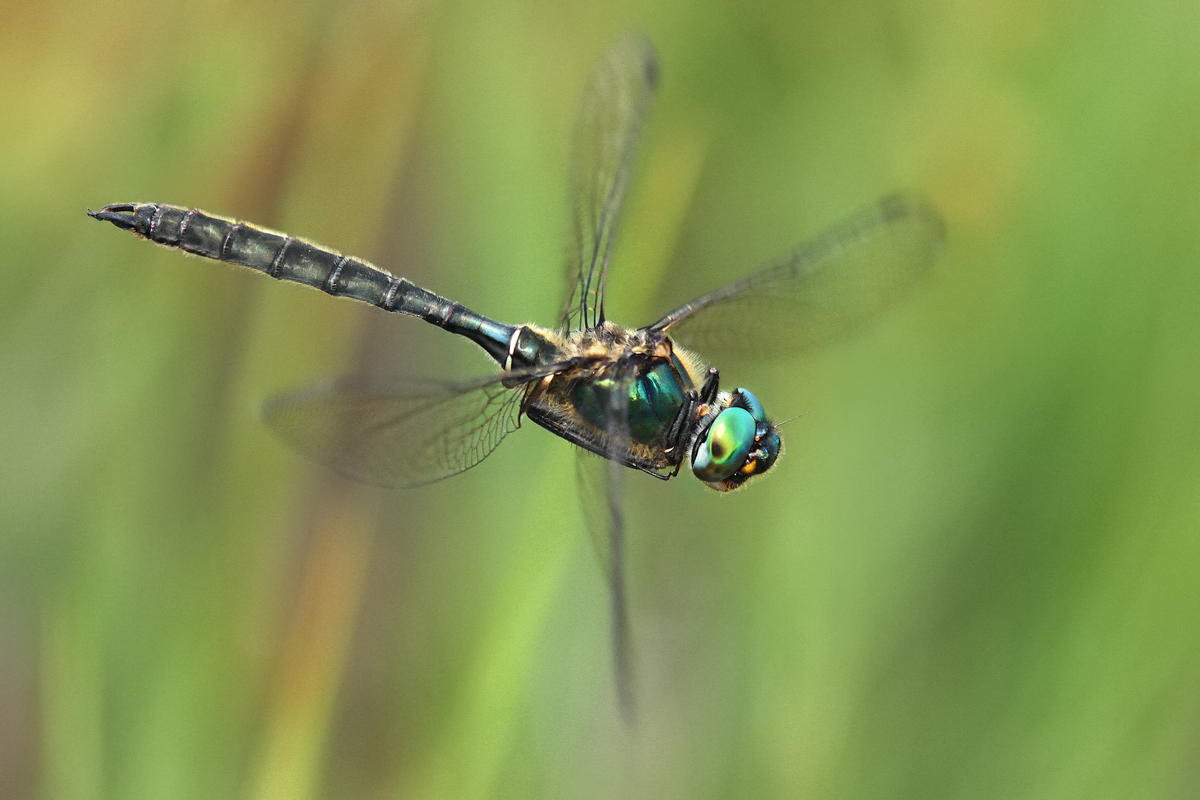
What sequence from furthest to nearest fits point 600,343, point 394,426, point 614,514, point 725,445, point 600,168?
point 600,168
point 600,343
point 725,445
point 394,426
point 614,514

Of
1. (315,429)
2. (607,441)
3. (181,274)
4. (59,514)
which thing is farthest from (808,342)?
(59,514)

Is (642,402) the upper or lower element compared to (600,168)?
lower

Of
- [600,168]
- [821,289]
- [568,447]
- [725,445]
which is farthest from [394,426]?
[821,289]

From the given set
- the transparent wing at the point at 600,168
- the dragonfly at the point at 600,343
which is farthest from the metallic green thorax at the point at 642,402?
the transparent wing at the point at 600,168

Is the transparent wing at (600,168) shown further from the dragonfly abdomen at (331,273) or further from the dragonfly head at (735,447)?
the dragonfly head at (735,447)

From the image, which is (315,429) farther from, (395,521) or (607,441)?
(395,521)

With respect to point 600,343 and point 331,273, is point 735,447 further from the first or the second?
point 331,273
